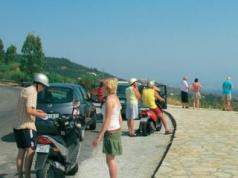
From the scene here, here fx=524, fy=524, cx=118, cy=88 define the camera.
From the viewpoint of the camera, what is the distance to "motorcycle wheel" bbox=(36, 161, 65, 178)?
26.7ft

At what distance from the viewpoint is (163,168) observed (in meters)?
10.2

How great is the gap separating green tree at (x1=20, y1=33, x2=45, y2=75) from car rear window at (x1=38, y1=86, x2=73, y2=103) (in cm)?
5238

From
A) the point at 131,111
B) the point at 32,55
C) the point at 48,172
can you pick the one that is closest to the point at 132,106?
the point at 131,111

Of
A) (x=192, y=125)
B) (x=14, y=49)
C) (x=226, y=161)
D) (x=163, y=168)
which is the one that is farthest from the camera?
(x=14, y=49)

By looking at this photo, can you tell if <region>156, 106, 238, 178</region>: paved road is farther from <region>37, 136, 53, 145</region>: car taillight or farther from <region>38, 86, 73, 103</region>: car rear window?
<region>38, 86, 73, 103</region>: car rear window

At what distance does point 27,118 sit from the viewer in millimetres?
8703

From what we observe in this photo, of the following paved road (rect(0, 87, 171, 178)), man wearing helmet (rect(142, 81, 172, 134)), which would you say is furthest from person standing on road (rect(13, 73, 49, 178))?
man wearing helmet (rect(142, 81, 172, 134))

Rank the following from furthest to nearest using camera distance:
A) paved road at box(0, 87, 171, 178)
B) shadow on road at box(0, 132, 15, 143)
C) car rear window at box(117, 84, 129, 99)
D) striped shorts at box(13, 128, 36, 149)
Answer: car rear window at box(117, 84, 129, 99) < shadow on road at box(0, 132, 15, 143) < paved road at box(0, 87, 171, 178) < striped shorts at box(13, 128, 36, 149)

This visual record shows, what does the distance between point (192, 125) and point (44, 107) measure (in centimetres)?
626

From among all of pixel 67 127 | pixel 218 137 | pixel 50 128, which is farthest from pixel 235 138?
pixel 67 127

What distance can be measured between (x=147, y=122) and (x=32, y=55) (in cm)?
5303

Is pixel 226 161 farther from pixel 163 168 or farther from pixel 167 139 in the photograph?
pixel 167 139

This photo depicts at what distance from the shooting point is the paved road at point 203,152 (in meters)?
9.82

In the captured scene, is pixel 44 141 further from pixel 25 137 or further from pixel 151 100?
pixel 151 100
